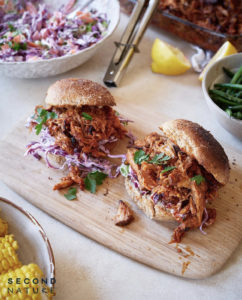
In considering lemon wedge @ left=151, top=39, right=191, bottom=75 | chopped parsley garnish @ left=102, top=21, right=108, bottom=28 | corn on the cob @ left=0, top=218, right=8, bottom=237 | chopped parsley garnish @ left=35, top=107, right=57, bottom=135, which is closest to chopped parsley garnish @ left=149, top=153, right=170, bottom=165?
chopped parsley garnish @ left=35, top=107, right=57, bottom=135

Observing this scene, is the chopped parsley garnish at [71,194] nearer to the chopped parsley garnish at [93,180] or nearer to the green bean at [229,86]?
the chopped parsley garnish at [93,180]

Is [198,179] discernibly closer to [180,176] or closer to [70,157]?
[180,176]

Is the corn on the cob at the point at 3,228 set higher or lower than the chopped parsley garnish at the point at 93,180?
lower

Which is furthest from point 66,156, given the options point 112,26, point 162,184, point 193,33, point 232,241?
point 193,33

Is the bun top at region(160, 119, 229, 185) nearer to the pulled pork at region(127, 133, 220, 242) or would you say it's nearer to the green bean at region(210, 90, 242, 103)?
the pulled pork at region(127, 133, 220, 242)

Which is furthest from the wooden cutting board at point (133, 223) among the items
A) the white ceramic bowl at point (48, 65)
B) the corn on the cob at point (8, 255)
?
the white ceramic bowl at point (48, 65)

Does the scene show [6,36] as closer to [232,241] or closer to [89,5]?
[89,5]
